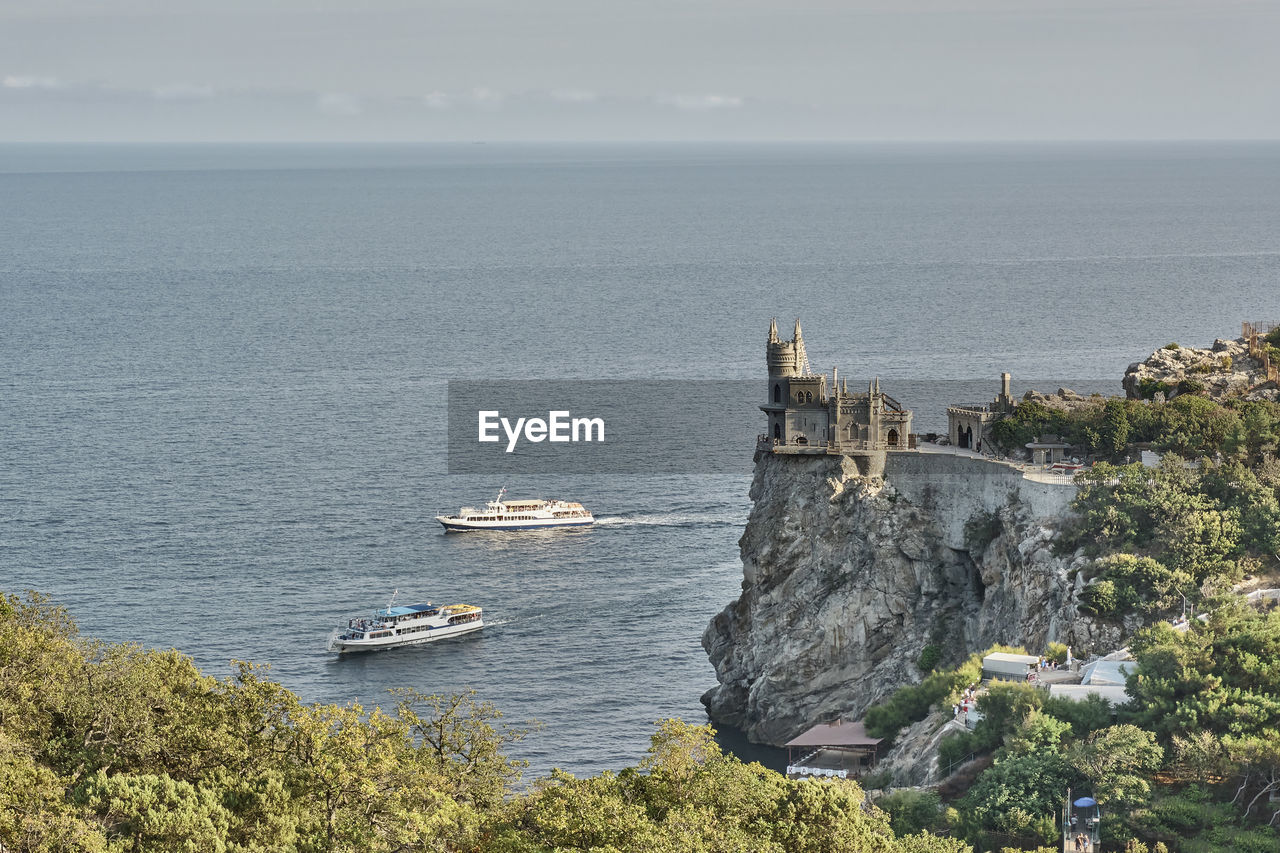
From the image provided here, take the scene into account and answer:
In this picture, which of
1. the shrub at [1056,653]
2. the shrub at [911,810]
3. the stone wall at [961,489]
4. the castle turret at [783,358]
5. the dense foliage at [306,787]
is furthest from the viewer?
the castle turret at [783,358]

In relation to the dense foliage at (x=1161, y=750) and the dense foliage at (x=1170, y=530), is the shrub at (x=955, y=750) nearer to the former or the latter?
the dense foliage at (x=1161, y=750)

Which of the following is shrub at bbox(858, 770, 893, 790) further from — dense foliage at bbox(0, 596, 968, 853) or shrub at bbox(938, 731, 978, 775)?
dense foliage at bbox(0, 596, 968, 853)

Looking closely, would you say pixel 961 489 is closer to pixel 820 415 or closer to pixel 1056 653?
pixel 820 415

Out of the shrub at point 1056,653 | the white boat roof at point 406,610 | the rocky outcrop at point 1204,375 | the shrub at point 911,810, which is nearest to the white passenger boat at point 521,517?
the white boat roof at point 406,610

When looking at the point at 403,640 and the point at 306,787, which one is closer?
the point at 306,787

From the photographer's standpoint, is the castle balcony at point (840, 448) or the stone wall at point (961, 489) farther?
the castle balcony at point (840, 448)

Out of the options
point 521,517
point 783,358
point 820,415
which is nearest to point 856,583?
point 820,415

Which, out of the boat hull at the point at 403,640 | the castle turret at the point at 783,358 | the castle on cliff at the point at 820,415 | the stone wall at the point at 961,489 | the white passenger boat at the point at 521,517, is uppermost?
the castle turret at the point at 783,358

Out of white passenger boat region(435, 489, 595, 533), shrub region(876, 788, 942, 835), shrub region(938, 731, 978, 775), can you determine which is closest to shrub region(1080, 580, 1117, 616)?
shrub region(938, 731, 978, 775)
